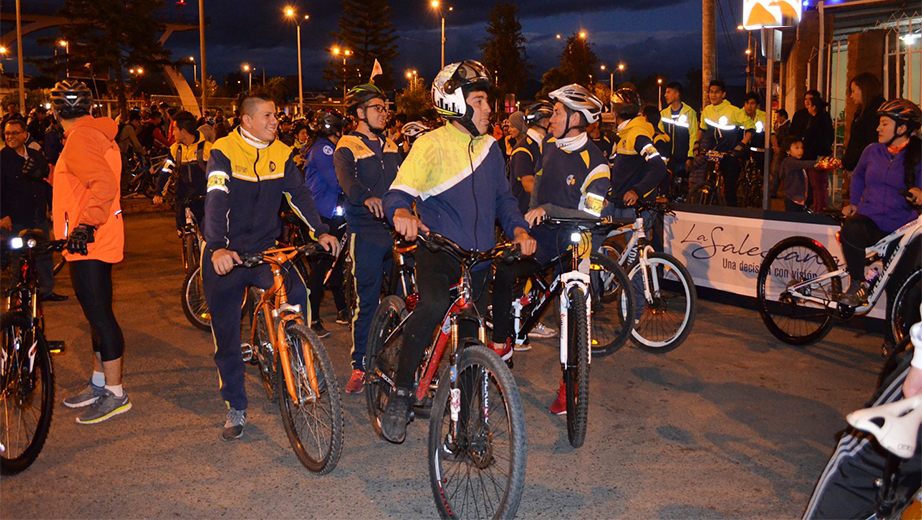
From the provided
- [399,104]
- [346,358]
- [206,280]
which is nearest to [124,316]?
[346,358]

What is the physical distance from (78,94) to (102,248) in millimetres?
1028

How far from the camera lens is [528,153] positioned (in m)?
8.28

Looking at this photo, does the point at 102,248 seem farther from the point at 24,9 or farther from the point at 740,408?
the point at 24,9

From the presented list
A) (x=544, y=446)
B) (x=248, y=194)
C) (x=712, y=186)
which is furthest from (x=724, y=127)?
(x=248, y=194)

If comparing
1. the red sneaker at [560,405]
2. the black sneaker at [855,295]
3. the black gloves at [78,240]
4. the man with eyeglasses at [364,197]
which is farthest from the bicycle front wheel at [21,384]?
the black sneaker at [855,295]

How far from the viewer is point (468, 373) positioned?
4.14 m

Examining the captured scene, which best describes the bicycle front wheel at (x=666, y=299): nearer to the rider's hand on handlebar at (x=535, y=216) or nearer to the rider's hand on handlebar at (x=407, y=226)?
the rider's hand on handlebar at (x=535, y=216)

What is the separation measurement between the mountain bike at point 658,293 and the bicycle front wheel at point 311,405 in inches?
113

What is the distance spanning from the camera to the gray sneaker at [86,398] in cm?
605

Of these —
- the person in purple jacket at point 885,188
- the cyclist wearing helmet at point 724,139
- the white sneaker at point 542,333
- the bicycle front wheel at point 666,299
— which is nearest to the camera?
the person in purple jacket at point 885,188

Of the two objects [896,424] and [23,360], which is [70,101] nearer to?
[23,360]

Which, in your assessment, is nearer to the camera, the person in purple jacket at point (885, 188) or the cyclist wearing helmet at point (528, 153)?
the person in purple jacket at point (885, 188)

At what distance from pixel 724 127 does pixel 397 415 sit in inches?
395

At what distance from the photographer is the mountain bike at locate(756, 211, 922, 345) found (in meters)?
6.56
